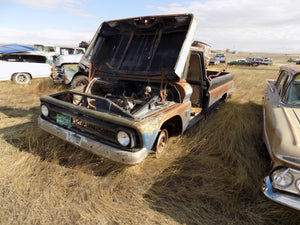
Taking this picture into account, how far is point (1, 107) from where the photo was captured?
5.56m

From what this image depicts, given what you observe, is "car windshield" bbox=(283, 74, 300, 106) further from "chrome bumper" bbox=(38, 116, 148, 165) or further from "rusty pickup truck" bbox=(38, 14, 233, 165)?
"chrome bumper" bbox=(38, 116, 148, 165)

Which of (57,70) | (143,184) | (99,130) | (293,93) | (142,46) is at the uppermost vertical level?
(142,46)

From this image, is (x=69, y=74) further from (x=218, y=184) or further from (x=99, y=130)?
(x=218, y=184)

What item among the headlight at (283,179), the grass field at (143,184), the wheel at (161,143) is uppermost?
the headlight at (283,179)

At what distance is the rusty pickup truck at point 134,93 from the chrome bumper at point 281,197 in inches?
55.1

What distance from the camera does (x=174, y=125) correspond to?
3.34m

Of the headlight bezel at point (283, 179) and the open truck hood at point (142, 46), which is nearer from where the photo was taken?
the headlight bezel at point (283, 179)

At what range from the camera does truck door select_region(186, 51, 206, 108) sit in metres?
4.18

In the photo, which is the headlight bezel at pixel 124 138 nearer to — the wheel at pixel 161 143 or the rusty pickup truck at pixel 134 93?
the rusty pickup truck at pixel 134 93

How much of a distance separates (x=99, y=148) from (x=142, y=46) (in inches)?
96.6

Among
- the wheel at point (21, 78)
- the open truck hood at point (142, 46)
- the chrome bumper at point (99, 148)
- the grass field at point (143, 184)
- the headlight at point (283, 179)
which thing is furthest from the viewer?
the wheel at point (21, 78)

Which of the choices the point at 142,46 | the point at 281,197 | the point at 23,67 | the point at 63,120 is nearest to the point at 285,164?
the point at 281,197

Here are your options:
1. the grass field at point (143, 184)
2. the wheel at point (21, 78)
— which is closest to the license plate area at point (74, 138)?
the grass field at point (143, 184)

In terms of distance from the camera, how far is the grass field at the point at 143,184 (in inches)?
84.4
